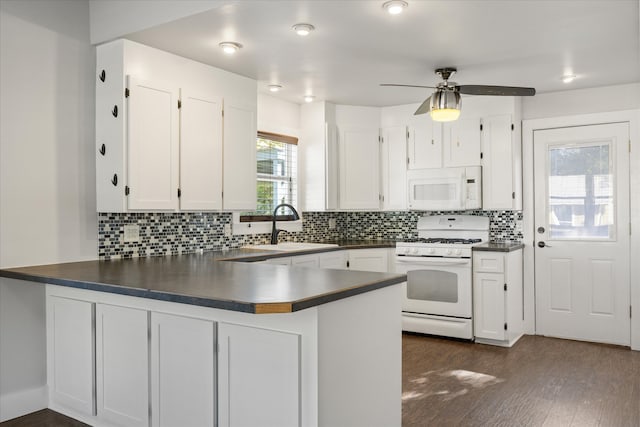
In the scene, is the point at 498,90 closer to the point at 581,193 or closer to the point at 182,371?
the point at 581,193

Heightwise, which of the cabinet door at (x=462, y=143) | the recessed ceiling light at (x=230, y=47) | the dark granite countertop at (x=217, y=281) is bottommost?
the dark granite countertop at (x=217, y=281)

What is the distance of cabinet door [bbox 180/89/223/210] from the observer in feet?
11.8

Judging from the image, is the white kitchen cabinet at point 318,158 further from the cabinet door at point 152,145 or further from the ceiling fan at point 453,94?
the cabinet door at point 152,145

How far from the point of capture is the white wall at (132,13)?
2.90 m

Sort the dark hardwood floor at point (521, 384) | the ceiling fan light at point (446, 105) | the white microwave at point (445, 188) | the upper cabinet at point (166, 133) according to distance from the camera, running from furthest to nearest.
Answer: the white microwave at point (445, 188)
the ceiling fan light at point (446, 105)
the upper cabinet at point (166, 133)
the dark hardwood floor at point (521, 384)

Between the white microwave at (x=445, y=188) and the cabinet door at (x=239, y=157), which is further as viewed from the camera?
the white microwave at (x=445, y=188)

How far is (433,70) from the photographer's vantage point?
Result: 13.1 feet

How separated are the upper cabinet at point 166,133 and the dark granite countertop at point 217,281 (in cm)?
54

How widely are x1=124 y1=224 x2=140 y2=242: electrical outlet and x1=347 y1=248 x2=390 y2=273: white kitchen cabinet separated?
2108 millimetres

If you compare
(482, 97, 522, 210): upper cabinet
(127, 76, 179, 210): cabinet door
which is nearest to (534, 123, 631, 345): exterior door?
(482, 97, 522, 210): upper cabinet

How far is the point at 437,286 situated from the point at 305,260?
1.40m

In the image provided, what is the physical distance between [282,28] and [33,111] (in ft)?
5.38

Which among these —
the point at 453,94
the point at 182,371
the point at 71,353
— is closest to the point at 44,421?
the point at 71,353

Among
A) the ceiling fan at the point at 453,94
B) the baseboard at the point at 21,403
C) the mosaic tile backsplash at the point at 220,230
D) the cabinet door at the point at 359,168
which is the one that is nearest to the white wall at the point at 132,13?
the mosaic tile backsplash at the point at 220,230
